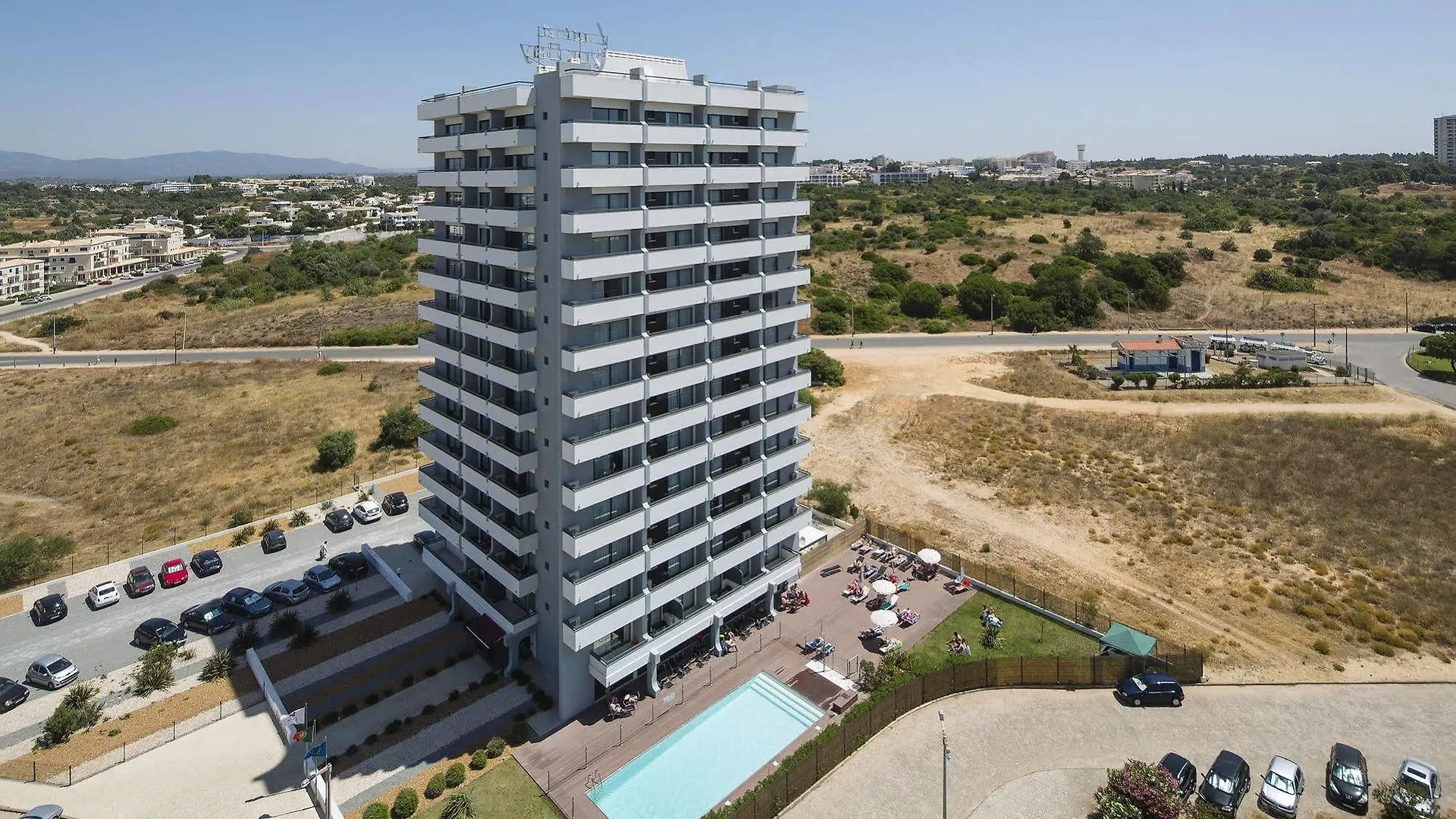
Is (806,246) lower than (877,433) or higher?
higher

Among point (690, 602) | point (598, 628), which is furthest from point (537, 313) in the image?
point (690, 602)

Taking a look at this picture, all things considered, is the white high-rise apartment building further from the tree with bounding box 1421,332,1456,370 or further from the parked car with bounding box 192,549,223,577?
the tree with bounding box 1421,332,1456,370

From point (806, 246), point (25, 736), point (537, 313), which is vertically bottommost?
point (25, 736)

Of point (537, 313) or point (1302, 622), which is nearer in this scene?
point (537, 313)

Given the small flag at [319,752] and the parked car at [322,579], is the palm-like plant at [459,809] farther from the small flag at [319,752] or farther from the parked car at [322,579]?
the parked car at [322,579]

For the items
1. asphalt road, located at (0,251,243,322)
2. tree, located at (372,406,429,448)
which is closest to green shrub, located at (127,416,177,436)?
tree, located at (372,406,429,448)

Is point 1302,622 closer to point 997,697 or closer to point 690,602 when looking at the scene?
point 997,697
